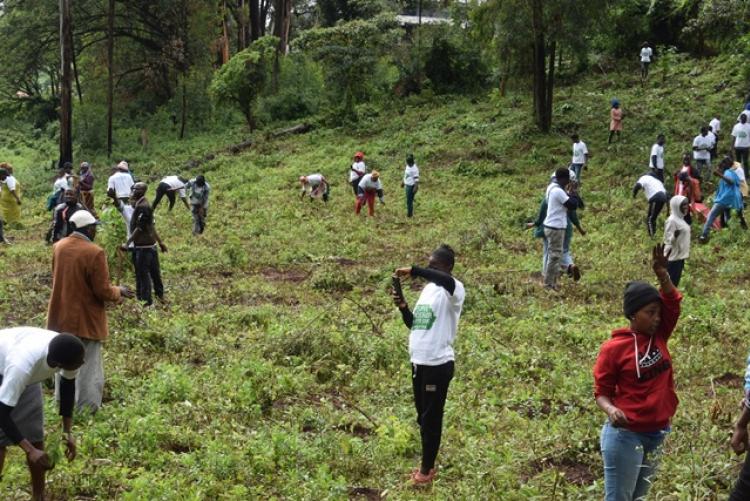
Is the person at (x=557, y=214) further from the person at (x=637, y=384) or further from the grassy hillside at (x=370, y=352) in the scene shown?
the person at (x=637, y=384)

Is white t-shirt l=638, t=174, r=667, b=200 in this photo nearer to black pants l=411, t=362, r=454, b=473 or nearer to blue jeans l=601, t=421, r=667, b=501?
black pants l=411, t=362, r=454, b=473

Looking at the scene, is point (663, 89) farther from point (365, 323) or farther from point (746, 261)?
point (365, 323)

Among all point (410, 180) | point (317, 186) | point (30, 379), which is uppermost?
point (30, 379)

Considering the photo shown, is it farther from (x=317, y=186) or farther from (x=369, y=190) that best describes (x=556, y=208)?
(x=317, y=186)

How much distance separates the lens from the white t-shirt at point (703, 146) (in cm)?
1812

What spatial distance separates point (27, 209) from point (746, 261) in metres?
18.7

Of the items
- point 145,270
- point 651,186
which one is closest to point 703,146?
point 651,186

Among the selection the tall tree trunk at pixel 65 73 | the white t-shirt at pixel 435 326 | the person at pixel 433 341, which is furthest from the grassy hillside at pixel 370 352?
the tall tree trunk at pixel 65 73

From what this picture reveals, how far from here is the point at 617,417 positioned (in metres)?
4.35

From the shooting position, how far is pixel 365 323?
33.8ft

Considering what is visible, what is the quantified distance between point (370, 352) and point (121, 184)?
817 cm

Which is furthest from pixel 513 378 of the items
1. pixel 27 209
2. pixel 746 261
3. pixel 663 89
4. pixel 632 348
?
pixel 663 89

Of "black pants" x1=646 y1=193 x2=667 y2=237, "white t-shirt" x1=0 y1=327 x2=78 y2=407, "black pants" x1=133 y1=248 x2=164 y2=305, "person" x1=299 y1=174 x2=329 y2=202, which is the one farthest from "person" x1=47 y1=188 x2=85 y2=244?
"black pants" x1=646 y1=193 x2=667 y2=237

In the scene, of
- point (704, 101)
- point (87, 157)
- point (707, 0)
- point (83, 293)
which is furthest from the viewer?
point (87, 157)
